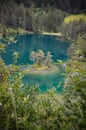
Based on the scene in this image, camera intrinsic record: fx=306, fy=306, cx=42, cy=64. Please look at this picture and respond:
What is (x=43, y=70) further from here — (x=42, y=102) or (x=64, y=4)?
(x=64, y=4)

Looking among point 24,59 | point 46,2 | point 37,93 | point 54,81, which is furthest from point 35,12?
point 37,93

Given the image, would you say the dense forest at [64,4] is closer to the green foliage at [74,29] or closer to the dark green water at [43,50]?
the green foliage at [74,29]

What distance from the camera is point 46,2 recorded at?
148125 millimetres

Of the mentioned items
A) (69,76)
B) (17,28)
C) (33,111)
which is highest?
(69,76)

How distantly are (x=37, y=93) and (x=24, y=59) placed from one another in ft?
204

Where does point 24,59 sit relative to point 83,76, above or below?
below

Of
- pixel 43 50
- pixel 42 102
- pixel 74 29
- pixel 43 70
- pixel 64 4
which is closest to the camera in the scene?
pixel 42 102

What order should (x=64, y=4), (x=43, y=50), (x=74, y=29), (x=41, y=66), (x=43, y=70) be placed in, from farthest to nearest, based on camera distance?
(x=64, y=4)
(x=74, y=29)
(x=43, y=50)
(x=41, y=66)
(x=43, y=70)

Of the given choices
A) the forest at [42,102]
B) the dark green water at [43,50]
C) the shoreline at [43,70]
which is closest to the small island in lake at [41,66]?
the shoreline at [43,70]

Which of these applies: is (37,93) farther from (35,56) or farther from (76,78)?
(35,56)

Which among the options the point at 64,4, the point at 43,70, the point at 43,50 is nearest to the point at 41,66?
the point at 43,70

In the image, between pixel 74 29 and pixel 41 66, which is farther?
pixel 74 29

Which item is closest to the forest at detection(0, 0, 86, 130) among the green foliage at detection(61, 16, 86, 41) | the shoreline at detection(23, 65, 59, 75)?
the shoreline at detection(23, 65, 59, 75)

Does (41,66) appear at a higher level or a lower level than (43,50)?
higher
